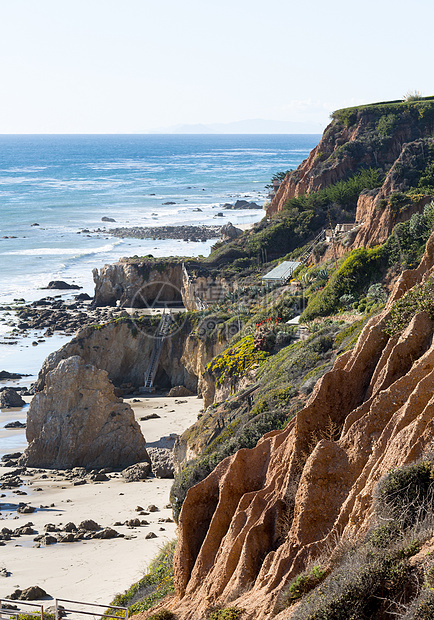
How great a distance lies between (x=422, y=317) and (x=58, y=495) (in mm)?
20189

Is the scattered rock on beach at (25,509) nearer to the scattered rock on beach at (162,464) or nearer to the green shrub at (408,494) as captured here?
the scattered rock on beach at (162,464)

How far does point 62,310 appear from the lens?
63.6 m

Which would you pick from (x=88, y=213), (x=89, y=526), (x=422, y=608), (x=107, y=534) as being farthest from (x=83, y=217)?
(x=422, y=608)

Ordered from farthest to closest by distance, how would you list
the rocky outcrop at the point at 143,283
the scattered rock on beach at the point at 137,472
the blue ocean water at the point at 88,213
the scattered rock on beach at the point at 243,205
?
1. the scattered rock on beach at the point at 243,205
2. the blue ocean water at the point at 88,213
3. the rocky outcrop at the point at 143,283
4. the scattered rock on beach at the point at 137,472

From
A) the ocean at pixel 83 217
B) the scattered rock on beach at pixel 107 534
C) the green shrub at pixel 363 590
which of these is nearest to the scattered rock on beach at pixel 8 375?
the ocean at pixel 83 217

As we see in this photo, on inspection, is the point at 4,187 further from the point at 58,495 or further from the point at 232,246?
the point at 58,495

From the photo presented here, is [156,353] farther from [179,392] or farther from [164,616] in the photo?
[164,616]

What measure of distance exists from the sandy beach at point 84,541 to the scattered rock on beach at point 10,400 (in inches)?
364

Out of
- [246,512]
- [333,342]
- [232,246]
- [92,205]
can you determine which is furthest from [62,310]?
[92,205]

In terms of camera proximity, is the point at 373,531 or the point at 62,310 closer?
the point at 373,531

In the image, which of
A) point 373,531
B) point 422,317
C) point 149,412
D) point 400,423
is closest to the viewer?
point 373,531

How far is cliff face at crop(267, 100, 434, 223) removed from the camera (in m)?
63.6

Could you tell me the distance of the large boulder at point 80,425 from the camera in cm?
3275

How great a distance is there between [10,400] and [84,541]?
19.3 metres
